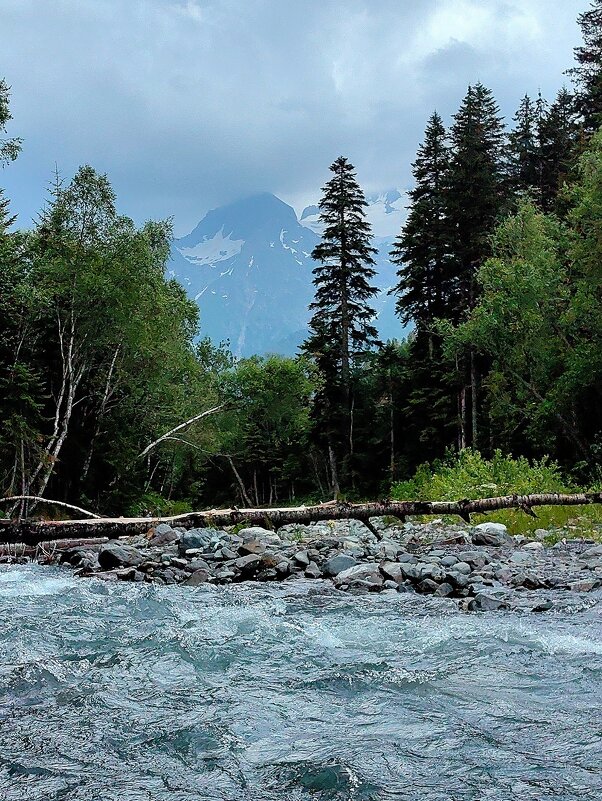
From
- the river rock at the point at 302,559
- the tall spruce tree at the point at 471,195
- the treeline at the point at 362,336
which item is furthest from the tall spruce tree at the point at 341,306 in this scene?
the river rock at the point at 302,559

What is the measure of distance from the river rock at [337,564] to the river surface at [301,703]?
2.05m

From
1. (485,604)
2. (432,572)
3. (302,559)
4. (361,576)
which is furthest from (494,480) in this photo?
(485,604)

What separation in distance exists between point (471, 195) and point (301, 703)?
3367 cm

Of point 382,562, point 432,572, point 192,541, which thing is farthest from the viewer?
point 192,541

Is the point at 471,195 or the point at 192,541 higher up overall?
the point at 471,195

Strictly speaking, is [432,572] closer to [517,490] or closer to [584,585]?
[584,585]

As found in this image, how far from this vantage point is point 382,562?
9977mm

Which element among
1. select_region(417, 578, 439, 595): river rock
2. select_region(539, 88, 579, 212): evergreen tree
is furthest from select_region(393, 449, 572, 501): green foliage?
select_region(539, 88, 579, 212): evergreen tree

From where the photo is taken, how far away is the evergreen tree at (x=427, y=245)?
3547 centimetres

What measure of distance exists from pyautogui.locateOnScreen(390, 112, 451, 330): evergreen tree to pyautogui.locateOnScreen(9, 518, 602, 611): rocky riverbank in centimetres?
2288

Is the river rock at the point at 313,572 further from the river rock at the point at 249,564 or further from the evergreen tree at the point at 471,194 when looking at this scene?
the evergreen tree at the point at 471,194

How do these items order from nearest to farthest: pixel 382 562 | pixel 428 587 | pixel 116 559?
pixel 428 587 < pixel 382 562 < pixel 116 559

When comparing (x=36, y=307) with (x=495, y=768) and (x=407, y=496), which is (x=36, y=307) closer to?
(x=407, y=496)

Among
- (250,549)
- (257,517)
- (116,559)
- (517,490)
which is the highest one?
(517,490)
